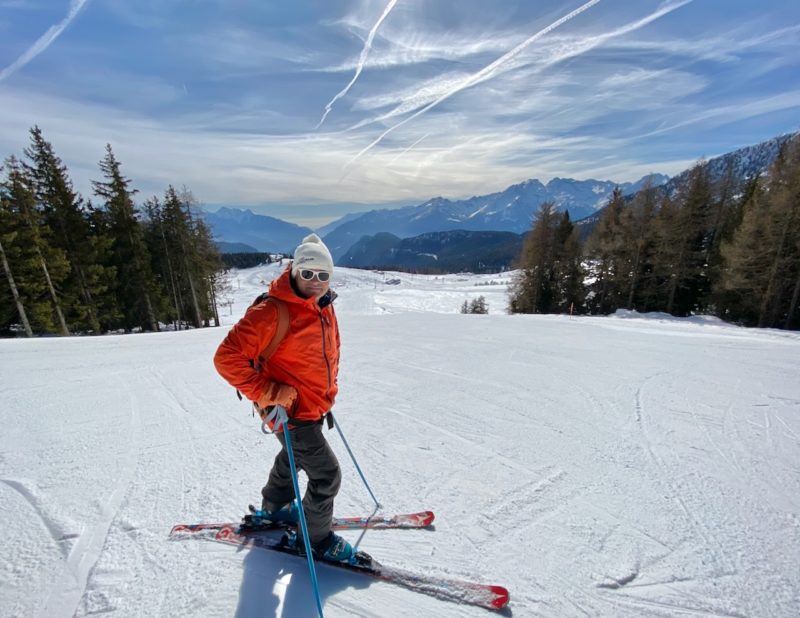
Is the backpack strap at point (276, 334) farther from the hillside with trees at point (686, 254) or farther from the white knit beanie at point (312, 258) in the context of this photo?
the hillside with trees at point (686, 254)

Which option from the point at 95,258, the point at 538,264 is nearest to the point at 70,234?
the point at 95,258

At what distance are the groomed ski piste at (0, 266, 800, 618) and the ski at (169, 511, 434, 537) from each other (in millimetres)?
94

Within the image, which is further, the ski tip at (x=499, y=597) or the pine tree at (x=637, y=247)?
the pine tree at (x=637, y=247)

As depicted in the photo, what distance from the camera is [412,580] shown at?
8.25 ft

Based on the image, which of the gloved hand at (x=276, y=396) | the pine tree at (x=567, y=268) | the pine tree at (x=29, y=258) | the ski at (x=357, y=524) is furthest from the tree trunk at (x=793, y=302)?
the pine tree at (x=29, y=258)

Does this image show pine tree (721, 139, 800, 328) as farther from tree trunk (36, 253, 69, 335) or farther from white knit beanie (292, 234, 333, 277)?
tree trunk (36, 253, 69, 335)

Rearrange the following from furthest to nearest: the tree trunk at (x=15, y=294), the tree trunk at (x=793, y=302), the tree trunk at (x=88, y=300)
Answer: the tree trunk at (x=88, y=300)
the tree trunk at (x=793, y=302)
the tree trunk at (x=15, y=294)

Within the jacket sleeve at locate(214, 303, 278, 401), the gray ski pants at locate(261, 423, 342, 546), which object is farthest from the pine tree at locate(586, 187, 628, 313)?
the jacket sleeve at locate(214, 303, 278, 401)

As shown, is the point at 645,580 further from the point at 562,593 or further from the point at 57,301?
the point at 57,301

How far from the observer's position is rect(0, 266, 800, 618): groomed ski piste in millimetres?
2404

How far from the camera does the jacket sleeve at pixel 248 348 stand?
2213 millimetres

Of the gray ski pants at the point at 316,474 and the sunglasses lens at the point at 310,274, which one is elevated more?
the sunglasses lens at the point at 310,274

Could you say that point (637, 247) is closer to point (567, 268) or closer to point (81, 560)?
point (567, 268)

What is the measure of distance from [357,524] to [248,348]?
6.32 feet
